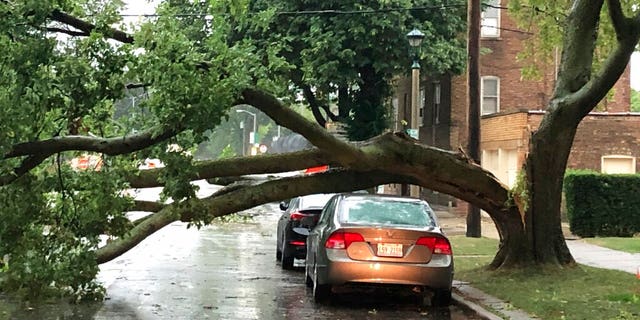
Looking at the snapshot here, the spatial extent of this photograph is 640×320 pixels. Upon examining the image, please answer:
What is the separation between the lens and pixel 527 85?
3628cm

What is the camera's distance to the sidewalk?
1073cm

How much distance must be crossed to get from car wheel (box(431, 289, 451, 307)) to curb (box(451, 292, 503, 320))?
0.18 m

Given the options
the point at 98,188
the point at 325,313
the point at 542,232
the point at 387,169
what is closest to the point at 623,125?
the point at 542,232

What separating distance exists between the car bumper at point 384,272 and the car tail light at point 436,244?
0.09 meters

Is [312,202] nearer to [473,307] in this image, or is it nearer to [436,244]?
[436,244]

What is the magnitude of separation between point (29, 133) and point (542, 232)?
318 inches

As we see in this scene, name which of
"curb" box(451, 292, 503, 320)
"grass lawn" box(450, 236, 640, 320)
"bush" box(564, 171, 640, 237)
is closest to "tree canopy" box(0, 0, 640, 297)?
"grass lawn" box(450, 236, 640, 320)

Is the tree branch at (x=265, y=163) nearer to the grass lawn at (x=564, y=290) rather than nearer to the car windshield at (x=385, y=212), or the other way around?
the car windshield at (x=385, y=212)

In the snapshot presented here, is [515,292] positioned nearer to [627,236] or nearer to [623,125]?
[627,236]

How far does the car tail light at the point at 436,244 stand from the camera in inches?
440

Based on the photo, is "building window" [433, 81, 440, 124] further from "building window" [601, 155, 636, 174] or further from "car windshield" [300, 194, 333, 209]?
"car windshield" [300, 194, 333, 209]

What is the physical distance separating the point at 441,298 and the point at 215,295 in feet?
10.7

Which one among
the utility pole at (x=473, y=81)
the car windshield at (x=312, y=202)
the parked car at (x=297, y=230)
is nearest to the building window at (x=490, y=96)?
the utility pole at (x=473, y=81)

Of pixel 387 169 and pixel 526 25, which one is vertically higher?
pixel 526 25
